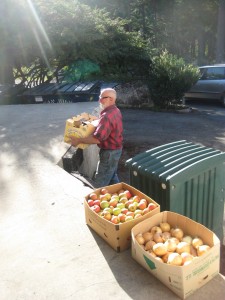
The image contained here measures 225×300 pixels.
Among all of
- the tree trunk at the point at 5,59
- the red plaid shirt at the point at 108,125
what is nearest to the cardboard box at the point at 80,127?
the red plaid shirt at the point at 108,125

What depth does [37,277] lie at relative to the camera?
2.46m

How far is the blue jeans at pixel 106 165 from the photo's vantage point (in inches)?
184

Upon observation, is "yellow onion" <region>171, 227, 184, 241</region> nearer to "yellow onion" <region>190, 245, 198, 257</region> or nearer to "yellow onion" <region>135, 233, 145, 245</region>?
"yellow onion" <region>190, 245, 198, 257</region>

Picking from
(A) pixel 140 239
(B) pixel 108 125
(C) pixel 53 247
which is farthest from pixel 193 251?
(B) pixel 108 125

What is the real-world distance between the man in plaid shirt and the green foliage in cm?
808

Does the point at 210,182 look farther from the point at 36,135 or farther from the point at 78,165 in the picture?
the point at 36,135

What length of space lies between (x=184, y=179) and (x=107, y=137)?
1.64 meters

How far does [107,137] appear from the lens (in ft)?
14.3

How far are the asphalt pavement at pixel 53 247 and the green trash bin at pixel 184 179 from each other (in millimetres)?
702

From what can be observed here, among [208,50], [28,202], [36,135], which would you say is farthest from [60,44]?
[208,50]

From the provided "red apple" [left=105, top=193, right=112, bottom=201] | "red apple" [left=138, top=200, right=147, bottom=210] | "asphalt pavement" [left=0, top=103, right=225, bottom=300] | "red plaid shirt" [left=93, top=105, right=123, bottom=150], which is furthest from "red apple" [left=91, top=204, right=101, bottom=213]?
"red plaid shirt" [left=93, top=105, right=123, bottom=150]

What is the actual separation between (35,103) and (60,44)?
301 cm

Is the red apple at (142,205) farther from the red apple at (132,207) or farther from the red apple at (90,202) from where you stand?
the red apple at (90,202)

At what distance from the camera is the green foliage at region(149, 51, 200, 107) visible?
12.1 metres
